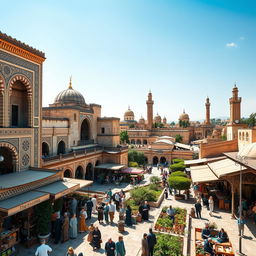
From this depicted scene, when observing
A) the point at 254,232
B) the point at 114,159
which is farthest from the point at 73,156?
the point at 254,232

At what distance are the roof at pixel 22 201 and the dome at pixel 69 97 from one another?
742 inches

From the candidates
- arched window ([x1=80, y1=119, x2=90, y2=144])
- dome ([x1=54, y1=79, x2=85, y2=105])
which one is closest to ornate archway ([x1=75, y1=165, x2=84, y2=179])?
arched window ([x1=80, y1=119, x2=90, y2=144])

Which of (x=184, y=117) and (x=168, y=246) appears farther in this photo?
(x=184, y=117)

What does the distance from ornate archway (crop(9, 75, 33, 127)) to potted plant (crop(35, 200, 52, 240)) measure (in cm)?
526

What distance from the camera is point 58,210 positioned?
9.19m

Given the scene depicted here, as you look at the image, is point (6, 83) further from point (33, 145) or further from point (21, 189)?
point (21, 189)

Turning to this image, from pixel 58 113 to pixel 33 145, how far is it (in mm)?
9371

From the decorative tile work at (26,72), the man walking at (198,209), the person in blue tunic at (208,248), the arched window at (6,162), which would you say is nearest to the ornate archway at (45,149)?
the decorative tile work at (26,72)

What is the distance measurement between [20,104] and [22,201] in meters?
6.82

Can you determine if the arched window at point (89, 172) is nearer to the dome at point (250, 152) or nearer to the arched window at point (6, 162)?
the arched window at point (6, 162)

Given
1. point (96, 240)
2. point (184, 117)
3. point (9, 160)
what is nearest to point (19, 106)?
point (9, 160)

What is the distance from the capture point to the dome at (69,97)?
84.7ft

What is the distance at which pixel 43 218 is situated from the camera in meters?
7.88

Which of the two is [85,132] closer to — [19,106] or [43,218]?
[19,106]
